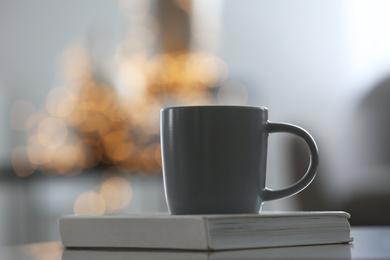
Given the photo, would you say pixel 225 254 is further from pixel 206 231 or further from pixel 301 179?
pixel 301 179

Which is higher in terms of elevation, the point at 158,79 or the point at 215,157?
the point at 158,79

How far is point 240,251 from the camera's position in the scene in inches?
17.1

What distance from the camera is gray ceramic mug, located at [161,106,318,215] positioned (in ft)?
1.70

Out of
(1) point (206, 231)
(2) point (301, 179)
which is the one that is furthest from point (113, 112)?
(1) point (206, 231)

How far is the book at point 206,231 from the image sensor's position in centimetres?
42

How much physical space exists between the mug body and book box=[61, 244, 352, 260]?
0.08 meters

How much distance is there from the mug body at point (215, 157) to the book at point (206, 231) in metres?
0.06

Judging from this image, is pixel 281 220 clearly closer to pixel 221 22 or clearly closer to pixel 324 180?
pixel 324 180

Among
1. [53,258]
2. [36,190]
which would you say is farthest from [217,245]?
[36,190]

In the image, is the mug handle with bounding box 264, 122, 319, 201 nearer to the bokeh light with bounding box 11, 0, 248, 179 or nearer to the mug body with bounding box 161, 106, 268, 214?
the mug body with bounding box 161, 106, 268, 214

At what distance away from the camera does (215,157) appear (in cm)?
52

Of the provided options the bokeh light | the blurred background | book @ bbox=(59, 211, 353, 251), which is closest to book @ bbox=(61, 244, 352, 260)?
book @ bbox=(59, 211, 353, 251)

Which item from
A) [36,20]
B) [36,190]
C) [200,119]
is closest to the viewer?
[200,119]

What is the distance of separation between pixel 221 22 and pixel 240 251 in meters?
2.88
